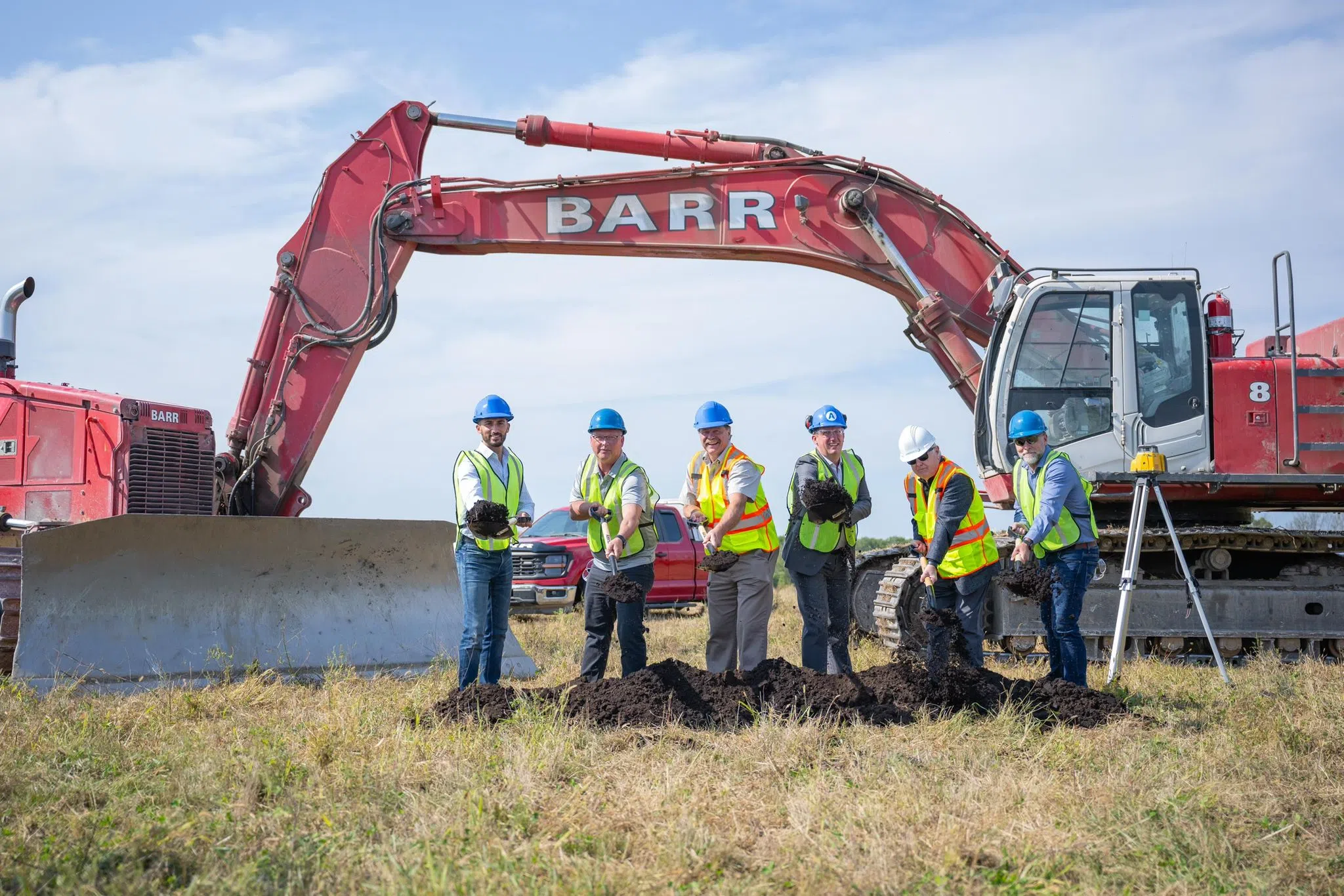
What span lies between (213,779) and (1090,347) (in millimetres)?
7305

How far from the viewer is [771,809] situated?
16.1ft

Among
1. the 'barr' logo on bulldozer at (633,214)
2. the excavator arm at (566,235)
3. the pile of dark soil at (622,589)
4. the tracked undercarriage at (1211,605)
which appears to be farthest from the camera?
the tracked undercarriage at (1211,605)

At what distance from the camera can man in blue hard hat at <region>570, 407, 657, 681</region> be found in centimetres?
745

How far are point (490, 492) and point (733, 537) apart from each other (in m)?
1.65

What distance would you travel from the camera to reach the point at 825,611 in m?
8.00

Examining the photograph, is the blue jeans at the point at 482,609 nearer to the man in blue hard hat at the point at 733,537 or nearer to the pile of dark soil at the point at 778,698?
the pile of dark soil at the point at 778,698

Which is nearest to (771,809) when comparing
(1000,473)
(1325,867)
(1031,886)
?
(1031,886)

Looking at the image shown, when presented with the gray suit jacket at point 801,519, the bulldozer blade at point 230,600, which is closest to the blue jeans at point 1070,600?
the gray suit jacket at point 801,519

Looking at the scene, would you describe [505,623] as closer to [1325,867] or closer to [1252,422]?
[1325,867]

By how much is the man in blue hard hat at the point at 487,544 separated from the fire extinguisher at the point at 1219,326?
5928 mm

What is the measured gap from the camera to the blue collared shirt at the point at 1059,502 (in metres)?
7.59

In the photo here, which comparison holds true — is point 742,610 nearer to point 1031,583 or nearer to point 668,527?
point 1031,583

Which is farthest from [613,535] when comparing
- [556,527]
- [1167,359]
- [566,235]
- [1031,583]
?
[556,527]

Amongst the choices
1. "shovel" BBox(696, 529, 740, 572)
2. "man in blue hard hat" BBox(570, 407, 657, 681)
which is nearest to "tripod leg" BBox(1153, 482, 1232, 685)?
"shovel" BBox(696, 529, 740, 572)
